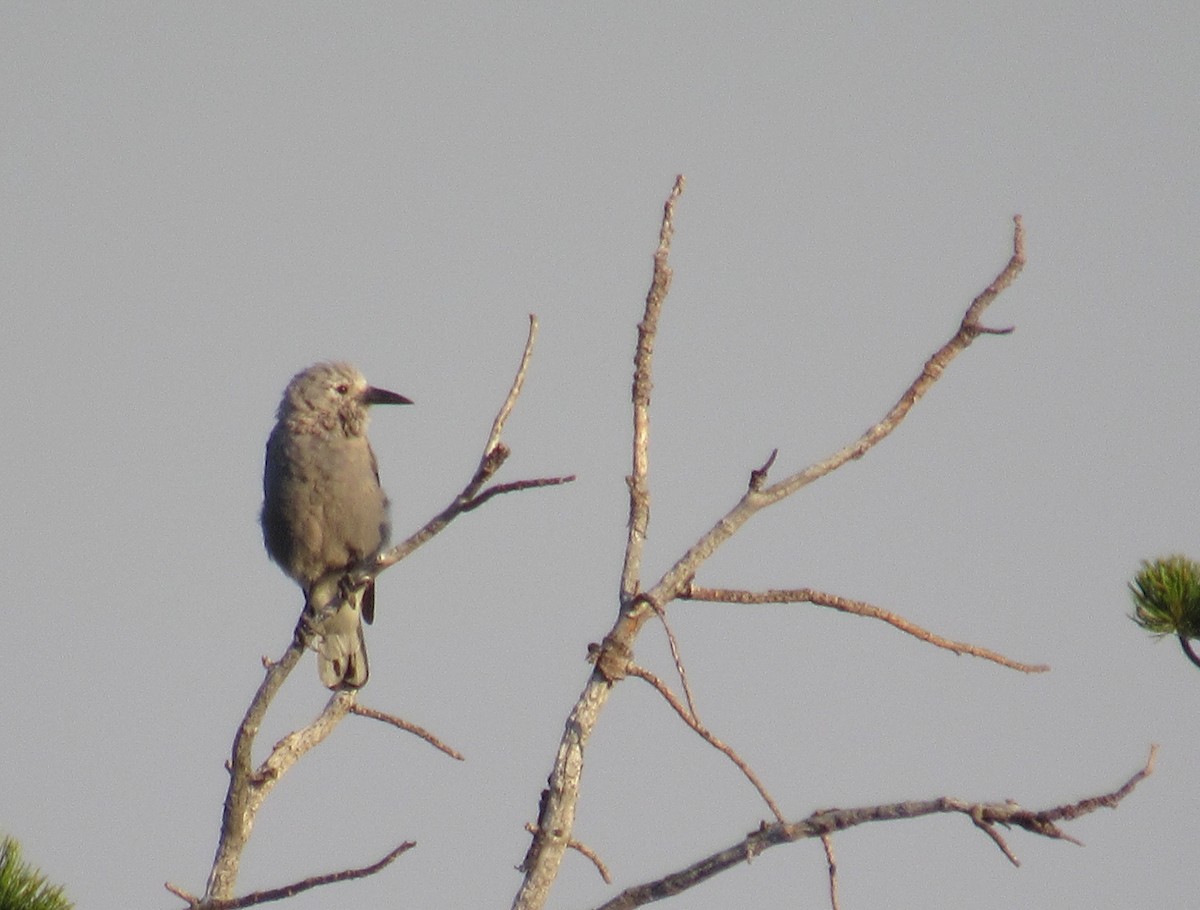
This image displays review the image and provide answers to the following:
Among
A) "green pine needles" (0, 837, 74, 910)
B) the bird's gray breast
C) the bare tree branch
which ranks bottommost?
"green pine needles" (0, 837, 74, 910)

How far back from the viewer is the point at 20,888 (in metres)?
3.23

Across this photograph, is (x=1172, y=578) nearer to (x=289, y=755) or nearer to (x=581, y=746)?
(x=581, y=746)

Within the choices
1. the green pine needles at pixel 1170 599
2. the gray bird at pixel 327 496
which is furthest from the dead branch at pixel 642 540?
the gray bird at pixel 327 496

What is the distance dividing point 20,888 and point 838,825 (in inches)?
64.8

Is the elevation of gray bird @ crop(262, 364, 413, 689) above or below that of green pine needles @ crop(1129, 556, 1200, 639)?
above

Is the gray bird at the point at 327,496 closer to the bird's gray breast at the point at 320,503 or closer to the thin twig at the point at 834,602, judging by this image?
the bird's gray breast at the point at 320,503

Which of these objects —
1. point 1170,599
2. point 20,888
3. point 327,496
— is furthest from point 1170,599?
point 327,496

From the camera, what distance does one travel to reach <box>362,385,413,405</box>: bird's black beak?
7391mm

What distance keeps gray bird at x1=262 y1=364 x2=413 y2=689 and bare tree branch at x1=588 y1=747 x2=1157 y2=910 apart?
3840 mm

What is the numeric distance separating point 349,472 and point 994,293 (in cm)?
385

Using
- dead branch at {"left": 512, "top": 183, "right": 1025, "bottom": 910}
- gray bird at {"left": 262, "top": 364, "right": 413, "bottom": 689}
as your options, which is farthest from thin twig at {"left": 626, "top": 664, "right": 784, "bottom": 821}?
gray bird at {"left": 262, "top": 364, "right": 413, "bottom": 689}

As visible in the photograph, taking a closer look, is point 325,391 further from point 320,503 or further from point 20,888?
point 20,888

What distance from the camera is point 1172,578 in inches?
151

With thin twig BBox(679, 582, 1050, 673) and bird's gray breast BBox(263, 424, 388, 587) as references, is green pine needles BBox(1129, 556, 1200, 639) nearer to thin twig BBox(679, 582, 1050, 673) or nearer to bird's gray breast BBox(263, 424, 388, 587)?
thin twig BBox(679, 582, 1050, 673)
